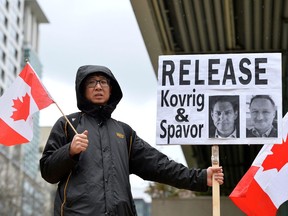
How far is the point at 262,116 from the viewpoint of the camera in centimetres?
508

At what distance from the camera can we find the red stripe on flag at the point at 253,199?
547 cm

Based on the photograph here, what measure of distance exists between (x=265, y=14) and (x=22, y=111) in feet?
14.4

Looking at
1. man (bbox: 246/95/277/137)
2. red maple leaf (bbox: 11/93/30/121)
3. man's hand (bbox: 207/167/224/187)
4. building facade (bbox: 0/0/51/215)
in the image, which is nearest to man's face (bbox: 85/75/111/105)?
red maple leaf (bbox: 11/93/30/121)

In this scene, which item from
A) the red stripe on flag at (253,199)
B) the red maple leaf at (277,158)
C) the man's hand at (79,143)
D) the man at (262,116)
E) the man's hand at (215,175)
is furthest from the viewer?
the red maple leaf at (277,158)

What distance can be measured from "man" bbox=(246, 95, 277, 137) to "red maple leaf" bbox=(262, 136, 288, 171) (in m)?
0.60

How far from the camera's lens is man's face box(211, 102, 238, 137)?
5.10 m

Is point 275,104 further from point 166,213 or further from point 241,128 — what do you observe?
point 166,213

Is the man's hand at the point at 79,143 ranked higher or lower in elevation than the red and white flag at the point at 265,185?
higher

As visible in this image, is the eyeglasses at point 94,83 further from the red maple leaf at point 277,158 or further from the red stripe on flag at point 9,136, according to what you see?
the red maple leaf at point 277,158

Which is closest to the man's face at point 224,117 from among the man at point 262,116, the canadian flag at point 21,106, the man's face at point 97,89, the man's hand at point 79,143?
the man at point 262,116

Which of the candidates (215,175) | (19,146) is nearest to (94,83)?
(215,175)

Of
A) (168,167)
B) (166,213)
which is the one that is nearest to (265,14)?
(168,167)

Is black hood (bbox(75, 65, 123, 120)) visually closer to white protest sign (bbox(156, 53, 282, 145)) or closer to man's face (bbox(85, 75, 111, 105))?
man's face (bbox(85, 75, 111, 105))

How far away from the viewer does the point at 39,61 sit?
368 ft
